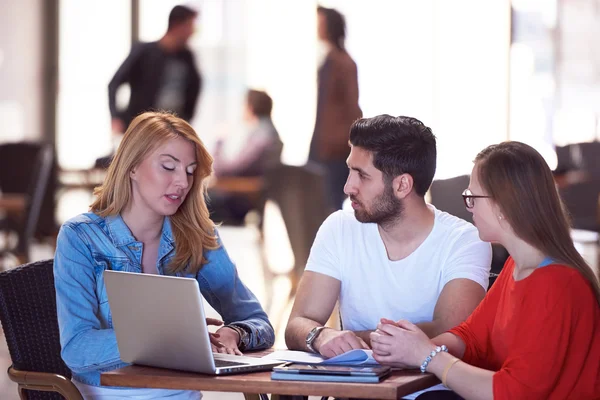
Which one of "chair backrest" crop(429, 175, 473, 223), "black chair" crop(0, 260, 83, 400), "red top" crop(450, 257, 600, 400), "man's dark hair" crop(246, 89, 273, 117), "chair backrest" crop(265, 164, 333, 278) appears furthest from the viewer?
"man's dark hair" crop(246, 89, 273, 117)

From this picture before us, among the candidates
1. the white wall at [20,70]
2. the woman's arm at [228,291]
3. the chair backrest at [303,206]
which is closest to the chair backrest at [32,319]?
the woman's arm at [228,291]

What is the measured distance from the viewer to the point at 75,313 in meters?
2.11

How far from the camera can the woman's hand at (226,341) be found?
206 cm

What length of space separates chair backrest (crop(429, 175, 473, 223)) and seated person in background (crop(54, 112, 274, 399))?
3.28 feet

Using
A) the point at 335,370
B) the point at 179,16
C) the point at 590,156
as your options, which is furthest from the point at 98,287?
the point at 590,156

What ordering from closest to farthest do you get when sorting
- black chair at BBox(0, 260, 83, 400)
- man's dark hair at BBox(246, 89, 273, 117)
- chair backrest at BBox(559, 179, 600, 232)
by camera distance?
black chair at BBox(0, 260, 83, 400), chair backrest at BBox(559, 179, 600, 232), man's dark hair at BBox(246, 89, 273, 117)

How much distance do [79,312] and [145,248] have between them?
0.28 m

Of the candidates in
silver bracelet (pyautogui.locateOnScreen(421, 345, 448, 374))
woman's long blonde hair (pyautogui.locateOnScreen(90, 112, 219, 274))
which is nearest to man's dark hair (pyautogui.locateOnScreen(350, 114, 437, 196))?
woman's long blonde hair (pyautogui.locateOnScreen(90, 112, 219, 274))

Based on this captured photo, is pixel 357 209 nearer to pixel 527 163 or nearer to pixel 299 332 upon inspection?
pixel 299 332

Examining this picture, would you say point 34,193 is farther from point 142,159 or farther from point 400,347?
point 400,347

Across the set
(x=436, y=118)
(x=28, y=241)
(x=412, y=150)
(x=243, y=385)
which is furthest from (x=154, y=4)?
(x=243, y=385)

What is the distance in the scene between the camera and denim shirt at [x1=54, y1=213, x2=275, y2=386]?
6.81 ft

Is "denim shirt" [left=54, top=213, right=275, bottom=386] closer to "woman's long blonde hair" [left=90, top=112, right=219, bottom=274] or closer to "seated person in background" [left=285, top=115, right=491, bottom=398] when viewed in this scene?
"woman's long blonde hair" [left=90, top=112, right=219, bottom=274]

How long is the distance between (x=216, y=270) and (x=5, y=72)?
27.3 ft
